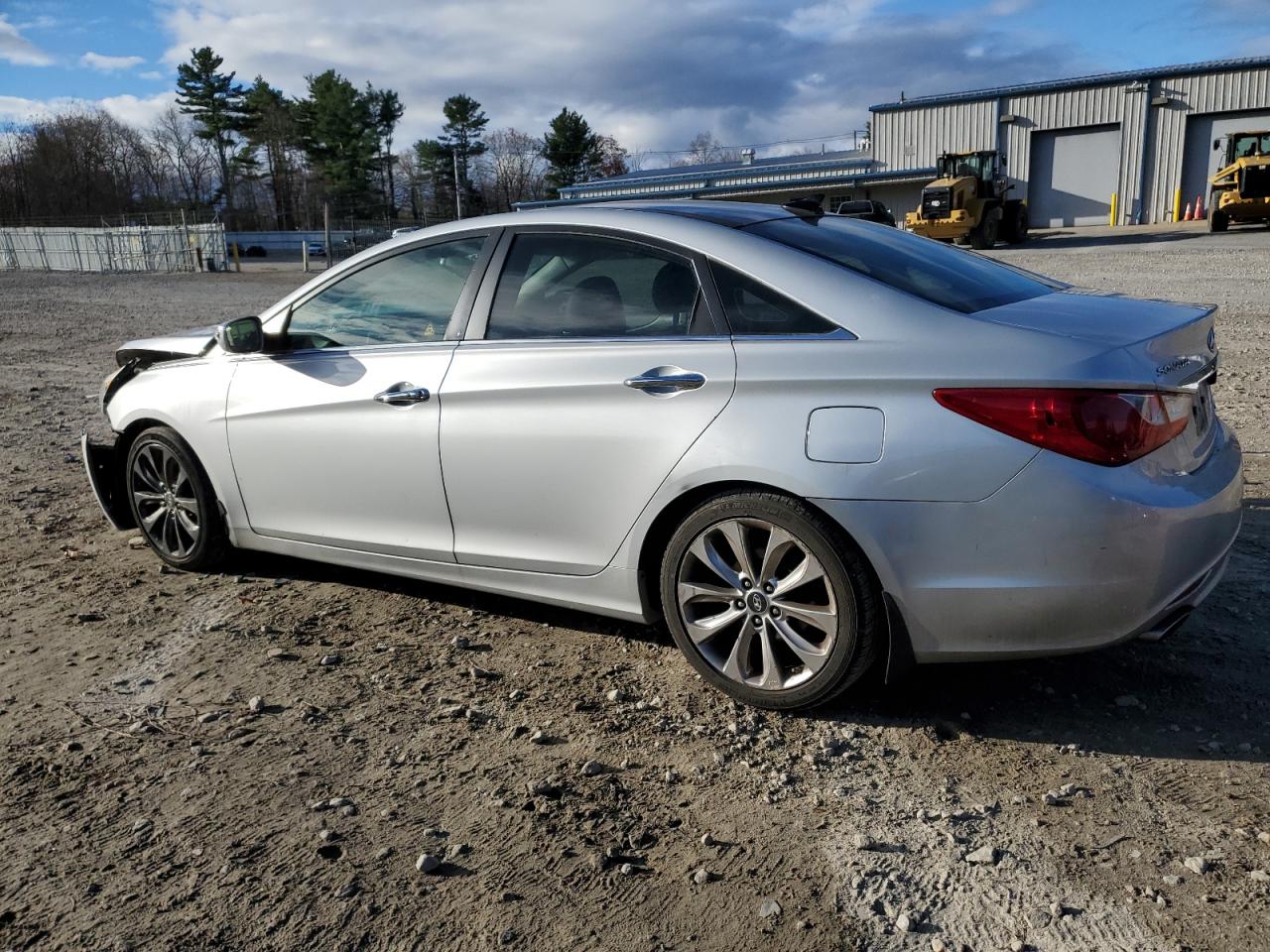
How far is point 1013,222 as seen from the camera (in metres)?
36.1

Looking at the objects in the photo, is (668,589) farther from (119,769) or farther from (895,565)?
(119,769)

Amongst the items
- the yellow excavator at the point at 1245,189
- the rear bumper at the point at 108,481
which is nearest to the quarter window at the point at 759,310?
the rear bumper at the point at 108,481

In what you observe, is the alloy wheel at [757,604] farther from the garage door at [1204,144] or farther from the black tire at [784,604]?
the garage door at [1204,144]

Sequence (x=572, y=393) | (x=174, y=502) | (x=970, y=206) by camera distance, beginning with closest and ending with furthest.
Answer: (x=572, y=393)
(x=174, y=502)
(x=970, y=206)

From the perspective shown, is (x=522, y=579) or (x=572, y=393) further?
(x=522, y=579)

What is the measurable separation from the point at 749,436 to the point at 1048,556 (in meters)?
0.92

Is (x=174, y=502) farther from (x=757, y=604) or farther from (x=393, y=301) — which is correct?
(x=757, y=604)

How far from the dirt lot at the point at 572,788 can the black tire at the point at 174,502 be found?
0.28 m

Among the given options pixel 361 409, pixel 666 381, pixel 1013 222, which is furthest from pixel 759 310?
pixel 1013 222

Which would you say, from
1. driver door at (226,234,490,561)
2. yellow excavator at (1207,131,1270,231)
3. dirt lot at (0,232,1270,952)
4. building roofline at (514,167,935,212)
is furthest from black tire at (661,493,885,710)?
building roofline at (514,167,935,212)

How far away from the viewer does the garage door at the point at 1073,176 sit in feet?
151

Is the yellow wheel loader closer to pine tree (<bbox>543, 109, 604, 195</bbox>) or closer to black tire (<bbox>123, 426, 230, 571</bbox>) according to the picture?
black tire (<bbox>123, 426, 230, 571</bbox>)

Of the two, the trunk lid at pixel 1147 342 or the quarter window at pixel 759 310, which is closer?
the trunk lid at pixel 1147 342

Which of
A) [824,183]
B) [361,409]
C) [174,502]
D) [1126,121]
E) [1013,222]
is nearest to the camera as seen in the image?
[361,409]
